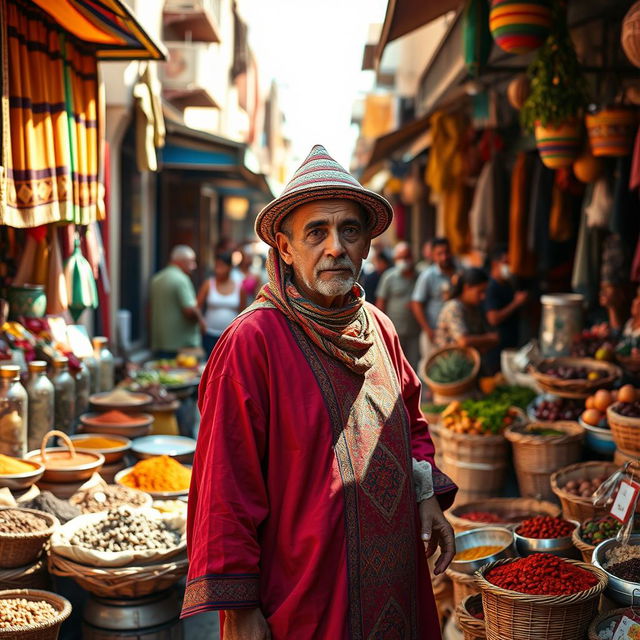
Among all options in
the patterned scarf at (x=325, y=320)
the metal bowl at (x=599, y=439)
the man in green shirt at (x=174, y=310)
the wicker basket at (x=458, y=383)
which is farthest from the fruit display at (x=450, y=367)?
the patterned scarf at (x=325, y=320)

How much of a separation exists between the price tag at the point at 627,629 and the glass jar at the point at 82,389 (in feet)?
11.9

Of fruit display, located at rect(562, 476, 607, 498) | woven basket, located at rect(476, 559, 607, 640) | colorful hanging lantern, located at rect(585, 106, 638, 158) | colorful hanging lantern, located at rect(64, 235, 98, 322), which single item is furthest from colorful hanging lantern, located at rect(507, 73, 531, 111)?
woven basket, located at rect(476, 559, 607, 640)

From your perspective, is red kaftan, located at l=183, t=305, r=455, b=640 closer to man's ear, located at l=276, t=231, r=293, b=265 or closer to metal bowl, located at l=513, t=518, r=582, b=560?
man's ear, located at l=276, t=231, r=293, b=265

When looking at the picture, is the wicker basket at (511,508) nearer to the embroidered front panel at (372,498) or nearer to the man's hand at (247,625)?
the embroidered front panel at (372,498)

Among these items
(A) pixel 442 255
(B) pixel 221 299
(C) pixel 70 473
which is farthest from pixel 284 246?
(B) pixel 221 299

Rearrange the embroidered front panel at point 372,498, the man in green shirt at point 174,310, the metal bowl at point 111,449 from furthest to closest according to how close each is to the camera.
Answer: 1. the man in green shirt at point 174,310
2. the metal bowl at point 111,449
3. the embroidered front panel at point 372,498

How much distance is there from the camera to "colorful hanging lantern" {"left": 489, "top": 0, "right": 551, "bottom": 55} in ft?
16.1

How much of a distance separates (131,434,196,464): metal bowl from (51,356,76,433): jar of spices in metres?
0.44

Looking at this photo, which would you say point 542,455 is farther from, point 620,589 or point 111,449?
point 111,449

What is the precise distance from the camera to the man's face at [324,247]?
2.51 meters

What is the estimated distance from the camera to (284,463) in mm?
2406

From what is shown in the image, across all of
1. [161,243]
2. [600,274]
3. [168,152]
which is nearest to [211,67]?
[161,243]

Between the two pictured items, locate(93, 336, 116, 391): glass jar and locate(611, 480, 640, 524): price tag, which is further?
locate(93, 336, 116, 391): glass jar

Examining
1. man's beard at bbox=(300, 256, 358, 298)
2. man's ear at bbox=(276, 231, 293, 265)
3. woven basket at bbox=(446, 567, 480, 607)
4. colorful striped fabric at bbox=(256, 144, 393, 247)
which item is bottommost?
woven basket at bbox=(446, 567, 480, 607)
